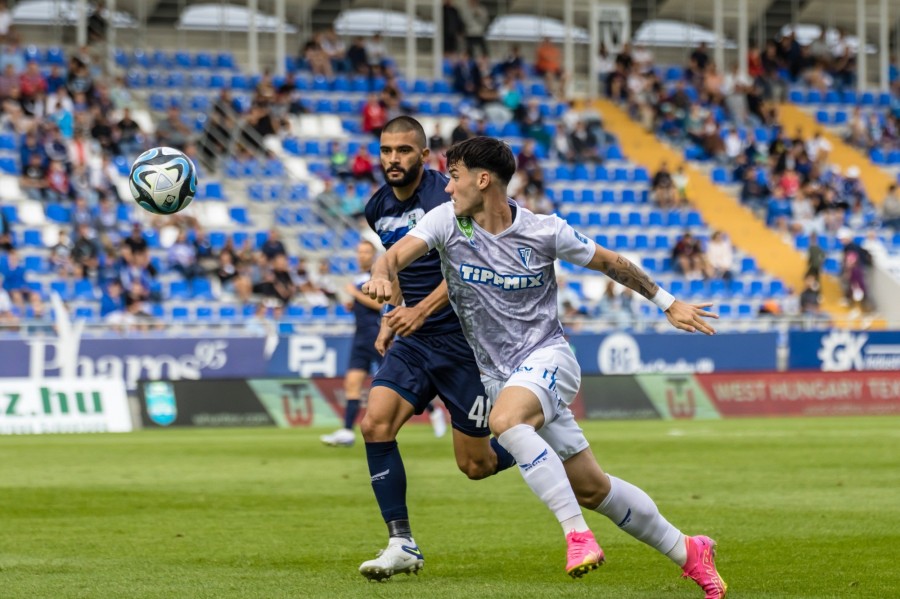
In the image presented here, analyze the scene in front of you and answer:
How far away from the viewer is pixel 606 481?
282 inches

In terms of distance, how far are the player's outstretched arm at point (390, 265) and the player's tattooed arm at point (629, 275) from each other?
94cm

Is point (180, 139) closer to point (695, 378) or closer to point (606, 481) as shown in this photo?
point (695, 378)

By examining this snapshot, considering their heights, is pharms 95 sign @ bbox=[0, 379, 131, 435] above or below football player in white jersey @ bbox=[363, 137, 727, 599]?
below

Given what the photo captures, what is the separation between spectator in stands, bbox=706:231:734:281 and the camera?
109 feet

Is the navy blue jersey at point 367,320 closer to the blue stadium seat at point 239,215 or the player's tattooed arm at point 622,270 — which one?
the player's tattooed arm at point 622,270

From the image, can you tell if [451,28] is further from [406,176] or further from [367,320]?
[406,176]

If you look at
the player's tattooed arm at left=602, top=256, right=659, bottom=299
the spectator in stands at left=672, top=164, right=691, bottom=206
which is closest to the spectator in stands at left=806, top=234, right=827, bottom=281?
the spectator in stands at left=672, top=164, right=691, bottom=206

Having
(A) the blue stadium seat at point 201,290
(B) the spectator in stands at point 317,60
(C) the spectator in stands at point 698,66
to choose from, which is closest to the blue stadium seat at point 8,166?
(A) the blue stadium seat at point 201,290

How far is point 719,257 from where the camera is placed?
110 ft

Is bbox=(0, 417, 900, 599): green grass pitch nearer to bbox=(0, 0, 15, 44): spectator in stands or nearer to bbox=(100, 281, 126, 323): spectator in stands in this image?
bbox=(100, 281, 126, 323): spectator in stands

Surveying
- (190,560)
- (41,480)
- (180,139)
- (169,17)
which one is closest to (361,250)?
(41,480)

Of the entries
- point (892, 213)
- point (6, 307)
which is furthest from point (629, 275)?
point (892, 213)

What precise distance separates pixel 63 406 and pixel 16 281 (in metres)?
4.27

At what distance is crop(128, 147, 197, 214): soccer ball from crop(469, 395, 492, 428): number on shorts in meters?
2.69
